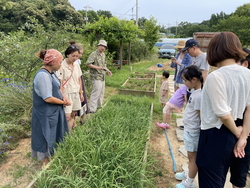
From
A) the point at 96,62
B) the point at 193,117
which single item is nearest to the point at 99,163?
the point at 193,117

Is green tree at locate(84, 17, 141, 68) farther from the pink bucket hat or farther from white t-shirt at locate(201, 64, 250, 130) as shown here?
white t-shirt at locate(201, 64, 250, 130)

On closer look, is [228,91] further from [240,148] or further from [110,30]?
[110,30]

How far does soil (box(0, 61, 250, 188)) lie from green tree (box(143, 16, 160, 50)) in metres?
15.5

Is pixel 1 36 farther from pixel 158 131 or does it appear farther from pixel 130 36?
pixel 130 36

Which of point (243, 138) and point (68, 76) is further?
point (68, 76)

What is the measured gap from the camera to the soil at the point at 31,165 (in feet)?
7.63

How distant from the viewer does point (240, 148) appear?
143 cm

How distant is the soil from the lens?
232cm

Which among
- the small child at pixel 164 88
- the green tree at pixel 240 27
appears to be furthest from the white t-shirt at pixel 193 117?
the green tree at pixel 240 27

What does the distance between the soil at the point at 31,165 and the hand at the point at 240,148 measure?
1127mm

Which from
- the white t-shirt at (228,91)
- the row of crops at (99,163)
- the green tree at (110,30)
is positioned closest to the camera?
the white t-shirt at (228,91)

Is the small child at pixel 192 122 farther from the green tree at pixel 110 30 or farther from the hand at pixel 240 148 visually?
the green tree at pixel 110 30

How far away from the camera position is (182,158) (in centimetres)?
296

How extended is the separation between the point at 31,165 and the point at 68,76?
1.47 m
